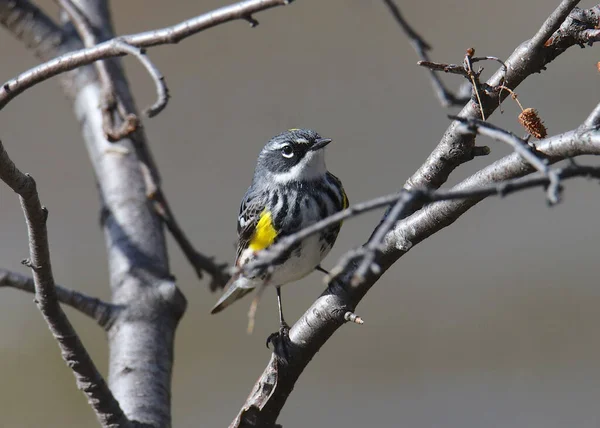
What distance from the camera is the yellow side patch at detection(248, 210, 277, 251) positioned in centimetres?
318

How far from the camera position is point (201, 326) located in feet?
25.0

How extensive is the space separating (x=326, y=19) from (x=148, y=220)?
7.51m

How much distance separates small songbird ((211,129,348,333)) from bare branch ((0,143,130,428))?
28.0 inches

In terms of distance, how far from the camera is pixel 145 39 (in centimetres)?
211

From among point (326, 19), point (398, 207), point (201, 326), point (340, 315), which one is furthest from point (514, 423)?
point (326, 19)

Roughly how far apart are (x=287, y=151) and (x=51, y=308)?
138 cm

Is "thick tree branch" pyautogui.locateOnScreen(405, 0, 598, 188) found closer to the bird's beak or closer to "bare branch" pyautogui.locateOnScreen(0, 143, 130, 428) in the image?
"bare branch" pyautogui.locateOnScreen(0, 143, 130, 428)

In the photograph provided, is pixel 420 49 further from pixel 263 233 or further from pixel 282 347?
pixel 263 233

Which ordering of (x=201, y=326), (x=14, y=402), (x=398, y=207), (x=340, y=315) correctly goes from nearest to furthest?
(x=398, y=207)
(x=340, y=315)
(x=14, y=402)
(x=201, y=326)

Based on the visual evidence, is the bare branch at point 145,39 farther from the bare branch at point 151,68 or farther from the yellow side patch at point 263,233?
the yellow side patch at point 263,233

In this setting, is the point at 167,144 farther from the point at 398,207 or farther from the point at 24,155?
the point at 398,207

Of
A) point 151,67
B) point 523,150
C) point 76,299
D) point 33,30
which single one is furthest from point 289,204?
point 523,150

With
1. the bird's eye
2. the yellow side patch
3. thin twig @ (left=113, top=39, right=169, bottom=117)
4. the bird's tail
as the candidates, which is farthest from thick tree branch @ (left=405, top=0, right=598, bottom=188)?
the bird's tail

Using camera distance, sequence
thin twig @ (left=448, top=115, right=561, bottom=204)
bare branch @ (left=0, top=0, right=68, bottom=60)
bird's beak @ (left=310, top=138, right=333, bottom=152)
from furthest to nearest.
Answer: bare branch @ (left=0, top=0, right=68, bottom=60) < bird's beak @ (left=310, top=138, right=333, bottom=152) < thin twig @ (left=448, top=115, right=561, bottom=204)
